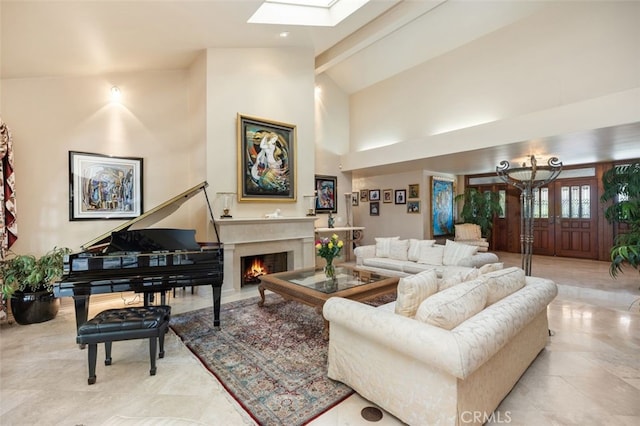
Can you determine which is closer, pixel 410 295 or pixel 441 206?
pixel 410 295

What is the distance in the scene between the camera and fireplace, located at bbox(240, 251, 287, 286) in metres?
5.26

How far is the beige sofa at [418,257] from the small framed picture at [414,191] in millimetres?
2722

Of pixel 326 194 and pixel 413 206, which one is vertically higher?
pixel 326 194

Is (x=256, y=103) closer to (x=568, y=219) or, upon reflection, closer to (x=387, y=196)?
(x=387, y=196)

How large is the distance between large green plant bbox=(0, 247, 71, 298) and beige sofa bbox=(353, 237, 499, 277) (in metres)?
4.33

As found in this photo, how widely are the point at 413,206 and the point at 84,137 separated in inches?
276

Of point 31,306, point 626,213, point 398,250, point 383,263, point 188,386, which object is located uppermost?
point 626,213

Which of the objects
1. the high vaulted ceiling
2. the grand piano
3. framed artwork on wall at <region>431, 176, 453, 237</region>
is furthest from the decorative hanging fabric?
framed artwork on wall at <region>431, 176, 453, 237</region>

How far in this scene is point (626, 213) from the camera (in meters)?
4.34

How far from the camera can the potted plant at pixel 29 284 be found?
3.31 metres

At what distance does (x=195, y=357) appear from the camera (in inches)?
103

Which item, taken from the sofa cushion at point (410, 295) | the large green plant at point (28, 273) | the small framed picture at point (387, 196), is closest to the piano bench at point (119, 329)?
the large green plant at point (28, 273)

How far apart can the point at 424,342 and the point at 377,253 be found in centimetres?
406

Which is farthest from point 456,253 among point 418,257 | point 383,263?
point 383,263
